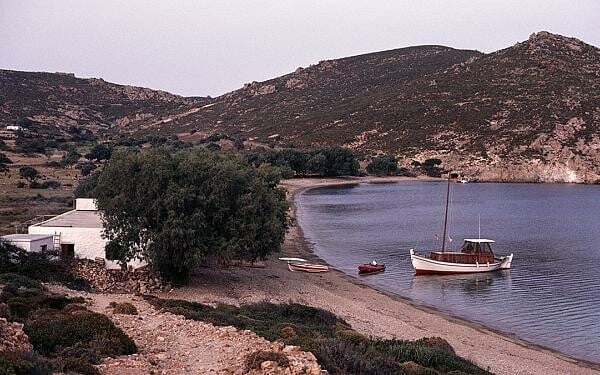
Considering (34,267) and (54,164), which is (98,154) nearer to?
(54,164)

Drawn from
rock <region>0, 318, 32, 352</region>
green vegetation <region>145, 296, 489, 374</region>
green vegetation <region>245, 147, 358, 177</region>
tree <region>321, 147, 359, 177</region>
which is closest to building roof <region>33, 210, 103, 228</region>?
green vegetation <region>145, 296, 489, 374</region>

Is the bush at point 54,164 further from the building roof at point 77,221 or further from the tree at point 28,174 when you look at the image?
the building roof at point 77,221

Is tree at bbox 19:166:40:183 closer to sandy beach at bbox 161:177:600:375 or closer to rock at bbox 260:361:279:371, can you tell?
sandy beach at bbox 161:177:600:375

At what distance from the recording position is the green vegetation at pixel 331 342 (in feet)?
41.5

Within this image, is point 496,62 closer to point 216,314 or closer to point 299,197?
point 299,197

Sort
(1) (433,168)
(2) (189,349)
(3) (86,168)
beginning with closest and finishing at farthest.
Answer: (2) (189,349) → (3) (86,168) → (1) (433,168)

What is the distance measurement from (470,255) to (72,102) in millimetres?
118005

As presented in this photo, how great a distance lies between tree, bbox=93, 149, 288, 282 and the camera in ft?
82.8

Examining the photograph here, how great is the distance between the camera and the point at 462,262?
131 feet

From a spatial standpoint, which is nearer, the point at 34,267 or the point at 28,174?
the point at 34,267

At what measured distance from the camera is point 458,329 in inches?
1024

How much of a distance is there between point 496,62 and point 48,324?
4816 inches

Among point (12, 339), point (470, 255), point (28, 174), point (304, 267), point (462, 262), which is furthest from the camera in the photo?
point (28, 174)

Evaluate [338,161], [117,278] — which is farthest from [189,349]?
[338,161]
